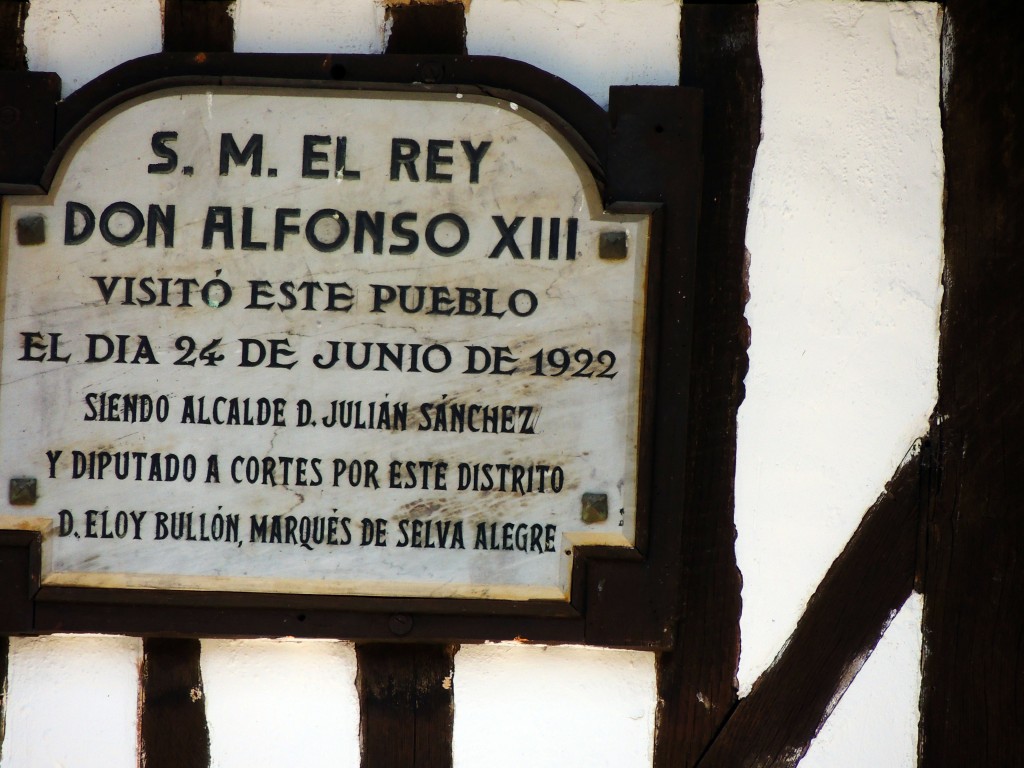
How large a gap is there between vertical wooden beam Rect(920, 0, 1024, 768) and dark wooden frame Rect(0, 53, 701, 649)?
52cm

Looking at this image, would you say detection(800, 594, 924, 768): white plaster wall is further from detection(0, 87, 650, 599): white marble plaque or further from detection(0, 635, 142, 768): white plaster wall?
detection(0, 635, 142, 768): white plaster wall

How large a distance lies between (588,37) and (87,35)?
962 mm

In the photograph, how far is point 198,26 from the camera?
1.95m

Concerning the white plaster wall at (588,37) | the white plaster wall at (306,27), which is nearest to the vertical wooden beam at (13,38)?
the white plaster wall at (306,27)

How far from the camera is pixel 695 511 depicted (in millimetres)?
1943

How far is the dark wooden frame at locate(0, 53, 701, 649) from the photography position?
1.87 m

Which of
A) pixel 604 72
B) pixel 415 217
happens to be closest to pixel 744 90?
pixel 604 72

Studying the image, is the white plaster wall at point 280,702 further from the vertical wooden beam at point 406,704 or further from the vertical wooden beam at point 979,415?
the vertical wooden beam at point 979,415

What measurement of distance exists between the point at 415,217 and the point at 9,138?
2.54 ft

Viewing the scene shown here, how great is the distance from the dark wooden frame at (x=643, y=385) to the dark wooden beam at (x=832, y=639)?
0.24 m

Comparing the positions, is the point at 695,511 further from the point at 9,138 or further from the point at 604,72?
the point at 9,138

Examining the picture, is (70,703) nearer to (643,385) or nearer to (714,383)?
(643,385)

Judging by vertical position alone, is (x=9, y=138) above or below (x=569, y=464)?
above

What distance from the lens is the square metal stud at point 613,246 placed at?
187 centimetres
